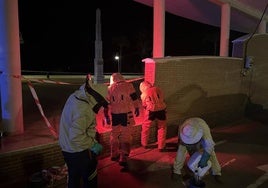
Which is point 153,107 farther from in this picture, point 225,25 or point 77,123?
point 225,25

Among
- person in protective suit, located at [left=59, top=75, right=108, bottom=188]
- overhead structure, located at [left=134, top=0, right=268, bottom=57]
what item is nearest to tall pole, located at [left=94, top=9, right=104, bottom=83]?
overhead structure, located at [left=134, top=0, right=268, bottom=57]

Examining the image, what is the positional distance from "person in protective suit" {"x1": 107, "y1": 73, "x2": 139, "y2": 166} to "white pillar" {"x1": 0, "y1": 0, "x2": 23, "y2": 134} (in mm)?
1974

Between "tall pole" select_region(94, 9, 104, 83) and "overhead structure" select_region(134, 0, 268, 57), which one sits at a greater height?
"overhead structure" select_region(134, 0, 268, 57)

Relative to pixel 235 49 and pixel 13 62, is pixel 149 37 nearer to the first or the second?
pixel 235 49

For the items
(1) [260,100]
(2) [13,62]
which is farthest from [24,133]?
(1) [260,100]

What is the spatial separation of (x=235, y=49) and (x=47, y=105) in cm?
733

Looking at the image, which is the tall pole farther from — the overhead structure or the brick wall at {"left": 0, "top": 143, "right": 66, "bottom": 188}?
the brick wall at {"left": 0, "top": 143, "right": 66, "bottom": 188}

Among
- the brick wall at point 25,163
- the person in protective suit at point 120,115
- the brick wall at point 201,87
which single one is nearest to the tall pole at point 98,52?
the brick wall at point 201,87

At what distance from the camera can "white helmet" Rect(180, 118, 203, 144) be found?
5441 millimetres

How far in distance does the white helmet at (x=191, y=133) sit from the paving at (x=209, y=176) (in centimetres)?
134

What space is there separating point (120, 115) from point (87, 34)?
56.8m

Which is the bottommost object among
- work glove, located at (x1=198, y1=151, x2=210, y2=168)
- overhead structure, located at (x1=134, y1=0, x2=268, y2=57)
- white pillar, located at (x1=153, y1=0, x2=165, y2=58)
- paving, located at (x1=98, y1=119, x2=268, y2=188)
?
paving, located at (x1=98, y1=119, x2=268, y2=188)

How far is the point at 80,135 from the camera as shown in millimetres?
4727

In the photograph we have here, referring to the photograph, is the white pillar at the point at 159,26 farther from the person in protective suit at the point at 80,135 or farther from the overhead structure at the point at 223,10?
the person in protective suit at the point at 80,135
